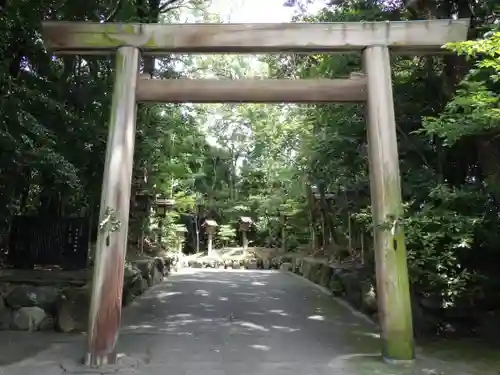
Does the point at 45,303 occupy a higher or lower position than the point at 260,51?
lower

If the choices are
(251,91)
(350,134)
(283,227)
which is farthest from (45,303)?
(283,227)

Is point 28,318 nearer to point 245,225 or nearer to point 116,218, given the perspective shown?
point 116,218

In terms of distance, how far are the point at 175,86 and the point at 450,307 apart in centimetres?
503

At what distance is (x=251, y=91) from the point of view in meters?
6.00

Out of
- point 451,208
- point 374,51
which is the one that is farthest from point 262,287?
point 374,51

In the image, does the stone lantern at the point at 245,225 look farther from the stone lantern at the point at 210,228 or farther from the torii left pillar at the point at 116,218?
the torii left pillar at the point at 116,218

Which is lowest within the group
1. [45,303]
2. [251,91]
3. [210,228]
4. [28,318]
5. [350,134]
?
[28,318]

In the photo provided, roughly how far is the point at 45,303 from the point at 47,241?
2.51m

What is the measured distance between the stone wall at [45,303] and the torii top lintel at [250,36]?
4.06 meters

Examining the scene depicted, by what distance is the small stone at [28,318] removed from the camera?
730cm

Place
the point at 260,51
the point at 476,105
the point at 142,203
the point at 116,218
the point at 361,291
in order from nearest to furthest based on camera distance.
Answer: the point at 476,105
the point at 116,218
the point at 260,51
the point at 361,291
the point at 142,203

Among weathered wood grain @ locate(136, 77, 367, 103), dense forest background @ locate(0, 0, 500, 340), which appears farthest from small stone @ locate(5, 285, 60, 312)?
weathered wood grain @ locate(136, 77, 367, 103)

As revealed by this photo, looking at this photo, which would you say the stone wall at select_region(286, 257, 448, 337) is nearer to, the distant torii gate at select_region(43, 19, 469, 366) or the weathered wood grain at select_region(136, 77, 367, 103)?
the distant torii gate at select_region(43, 19, 469, 366)

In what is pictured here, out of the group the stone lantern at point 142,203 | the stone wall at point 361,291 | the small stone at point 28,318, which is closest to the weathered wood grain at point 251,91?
the stone wall at point 361,291
